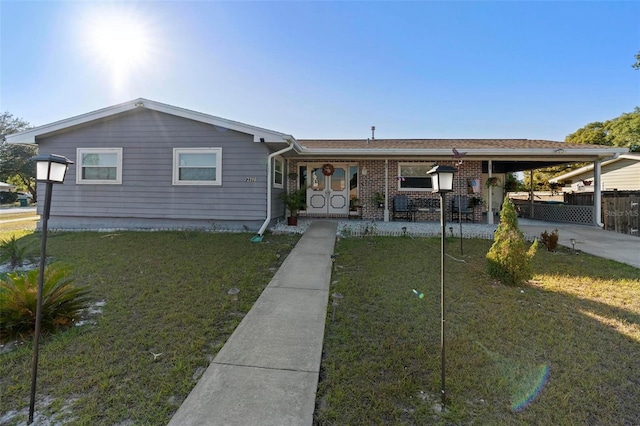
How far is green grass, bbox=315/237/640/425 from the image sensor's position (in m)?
1.88

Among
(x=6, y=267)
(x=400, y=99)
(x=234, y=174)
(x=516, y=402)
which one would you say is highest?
(x=400, y=99)

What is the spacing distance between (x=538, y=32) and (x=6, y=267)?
1346 centimetres

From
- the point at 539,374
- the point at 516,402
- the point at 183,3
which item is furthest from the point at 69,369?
the point at 183,3

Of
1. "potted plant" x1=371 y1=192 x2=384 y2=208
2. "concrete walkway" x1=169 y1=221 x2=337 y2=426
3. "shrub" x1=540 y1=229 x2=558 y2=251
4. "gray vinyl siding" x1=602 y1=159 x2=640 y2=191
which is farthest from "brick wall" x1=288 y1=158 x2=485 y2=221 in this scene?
"gray vinyl siding" x1=602 y1=159 x2=640 y2=191

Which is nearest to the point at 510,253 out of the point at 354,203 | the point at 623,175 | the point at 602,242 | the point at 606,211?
the point at 602,242

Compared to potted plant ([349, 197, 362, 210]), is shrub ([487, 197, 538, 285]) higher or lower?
lower

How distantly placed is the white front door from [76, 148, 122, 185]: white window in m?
6.18

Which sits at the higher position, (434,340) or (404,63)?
(404,63)

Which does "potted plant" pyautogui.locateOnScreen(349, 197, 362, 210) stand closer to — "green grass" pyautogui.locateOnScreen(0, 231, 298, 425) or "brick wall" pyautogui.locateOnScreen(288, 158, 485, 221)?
"brick wall" pyautogui.locateOnScreen(288, 158, 485, 221)

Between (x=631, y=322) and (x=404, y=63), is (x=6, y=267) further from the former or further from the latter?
(x=404, y=63)

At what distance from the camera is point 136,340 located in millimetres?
2670

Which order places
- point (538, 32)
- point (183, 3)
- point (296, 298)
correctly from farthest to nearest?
point (538, 32) < point (183, 3) < point (296, 298)

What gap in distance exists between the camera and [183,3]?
7.29 metres

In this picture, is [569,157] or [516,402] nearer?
[516,402]
